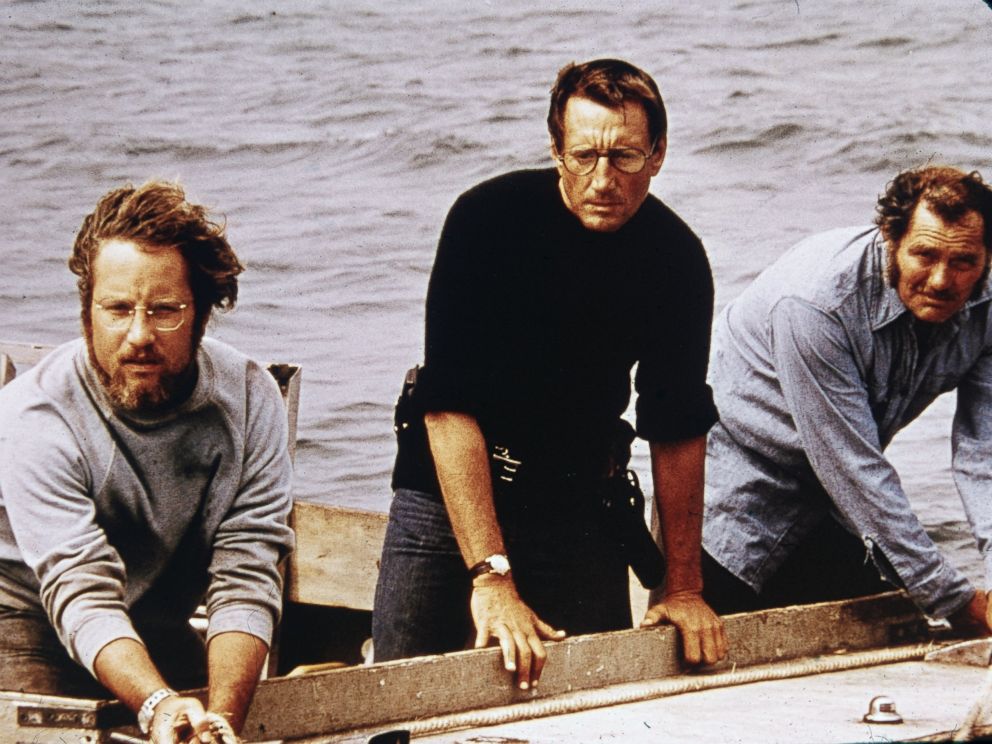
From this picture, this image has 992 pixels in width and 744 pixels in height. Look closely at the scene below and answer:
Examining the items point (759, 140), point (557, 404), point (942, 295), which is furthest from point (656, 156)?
point (759, 140)

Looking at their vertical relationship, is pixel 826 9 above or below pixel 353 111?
above

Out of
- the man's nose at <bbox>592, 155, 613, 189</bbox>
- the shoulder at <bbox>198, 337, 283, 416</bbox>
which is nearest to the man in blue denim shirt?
the man's nose at <bbox>592, 155, 613, 189</bbox>

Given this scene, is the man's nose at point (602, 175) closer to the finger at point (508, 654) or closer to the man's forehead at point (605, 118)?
the man's forehead at point (605, 118)

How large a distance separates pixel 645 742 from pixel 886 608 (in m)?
1.00

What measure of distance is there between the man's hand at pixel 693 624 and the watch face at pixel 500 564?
0.37m

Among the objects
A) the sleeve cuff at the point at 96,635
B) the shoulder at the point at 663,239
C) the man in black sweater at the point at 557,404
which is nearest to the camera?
the sleeve cuff at the point at 96,635

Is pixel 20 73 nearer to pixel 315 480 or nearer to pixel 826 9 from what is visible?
pixel 315 480

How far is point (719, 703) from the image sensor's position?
9.20ft

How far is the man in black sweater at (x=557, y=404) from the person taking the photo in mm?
2693

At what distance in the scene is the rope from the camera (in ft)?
8.18

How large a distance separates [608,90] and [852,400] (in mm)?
850

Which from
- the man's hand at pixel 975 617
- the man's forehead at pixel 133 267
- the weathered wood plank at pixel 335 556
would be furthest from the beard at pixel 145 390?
the weathered wood plank at pixel 335 556

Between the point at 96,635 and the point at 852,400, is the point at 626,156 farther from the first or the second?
the point at 96,635

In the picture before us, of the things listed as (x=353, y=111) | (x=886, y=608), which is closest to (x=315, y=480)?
(x=353, y=111)
